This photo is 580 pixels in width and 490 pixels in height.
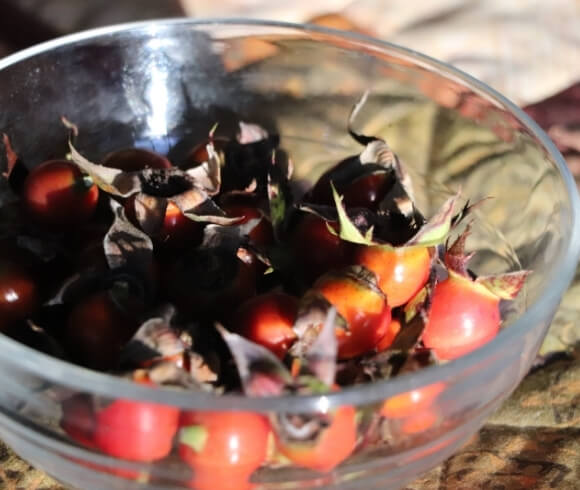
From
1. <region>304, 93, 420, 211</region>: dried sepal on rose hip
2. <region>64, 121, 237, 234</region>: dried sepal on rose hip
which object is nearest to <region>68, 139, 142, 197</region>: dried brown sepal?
<region>64, 121, 237, 234</region>: dried sepal on rose hip

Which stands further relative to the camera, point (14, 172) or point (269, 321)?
point (14, 172)

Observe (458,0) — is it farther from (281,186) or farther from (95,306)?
(95,306)

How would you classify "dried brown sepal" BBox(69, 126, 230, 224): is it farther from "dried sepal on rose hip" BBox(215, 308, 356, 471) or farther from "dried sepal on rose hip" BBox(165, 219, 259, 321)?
"dried sepal on rose hip" BBox(215, 308, 356, 471)

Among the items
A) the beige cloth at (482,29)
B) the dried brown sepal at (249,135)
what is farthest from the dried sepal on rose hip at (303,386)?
the beige cloth at (482,29)

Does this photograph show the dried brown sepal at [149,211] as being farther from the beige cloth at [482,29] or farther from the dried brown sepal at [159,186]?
the beige cloth at [482,29]

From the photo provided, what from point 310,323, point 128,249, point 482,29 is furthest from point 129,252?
point 482,29

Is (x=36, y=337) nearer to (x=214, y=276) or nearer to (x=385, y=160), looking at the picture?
(x=214, y=276)

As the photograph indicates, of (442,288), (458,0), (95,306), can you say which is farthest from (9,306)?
(458,0)
